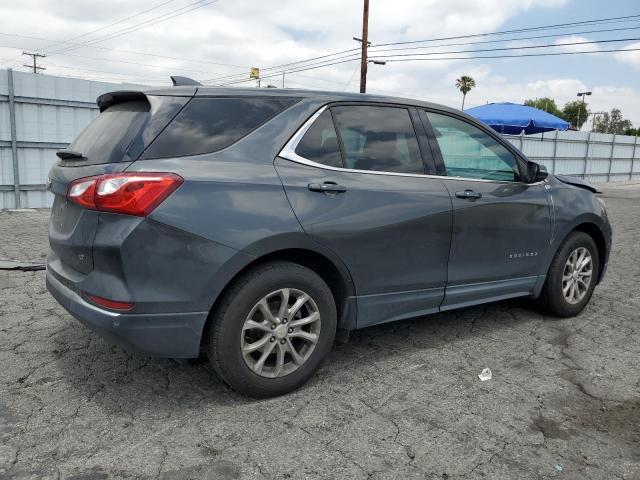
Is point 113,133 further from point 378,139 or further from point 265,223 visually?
point 378,139

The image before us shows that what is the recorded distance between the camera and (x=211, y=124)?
2916mm

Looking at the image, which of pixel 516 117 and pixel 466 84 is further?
pixel 466 84

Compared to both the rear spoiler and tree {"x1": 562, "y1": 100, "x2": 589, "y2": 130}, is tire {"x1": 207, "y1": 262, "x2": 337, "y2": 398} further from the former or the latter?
tree {"x1": 562, "y1": 100, "x2": 589, "y2": 130}

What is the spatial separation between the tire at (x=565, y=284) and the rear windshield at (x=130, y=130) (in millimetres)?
3161

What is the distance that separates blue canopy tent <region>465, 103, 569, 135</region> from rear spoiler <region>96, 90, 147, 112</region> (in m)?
13.5

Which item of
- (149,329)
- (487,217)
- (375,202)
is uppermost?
(375,202)

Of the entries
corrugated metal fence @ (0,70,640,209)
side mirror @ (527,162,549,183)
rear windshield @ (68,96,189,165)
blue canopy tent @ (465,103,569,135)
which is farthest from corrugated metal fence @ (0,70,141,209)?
blue canopy tent @ (465,103,569,135)

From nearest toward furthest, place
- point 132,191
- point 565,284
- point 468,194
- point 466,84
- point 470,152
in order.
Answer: point 132,191, point 468,194, point 470,152, point 565,284, point 466,84

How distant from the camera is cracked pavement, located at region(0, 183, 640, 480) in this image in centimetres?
246

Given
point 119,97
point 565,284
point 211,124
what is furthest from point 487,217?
point 119,97

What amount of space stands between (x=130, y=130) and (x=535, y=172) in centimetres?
290

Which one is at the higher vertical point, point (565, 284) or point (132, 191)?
point (132, 191)

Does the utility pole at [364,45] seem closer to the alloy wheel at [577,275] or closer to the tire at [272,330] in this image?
the alloy wheel at [577,275]

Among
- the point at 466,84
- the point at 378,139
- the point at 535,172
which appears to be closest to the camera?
the point at 378,139
